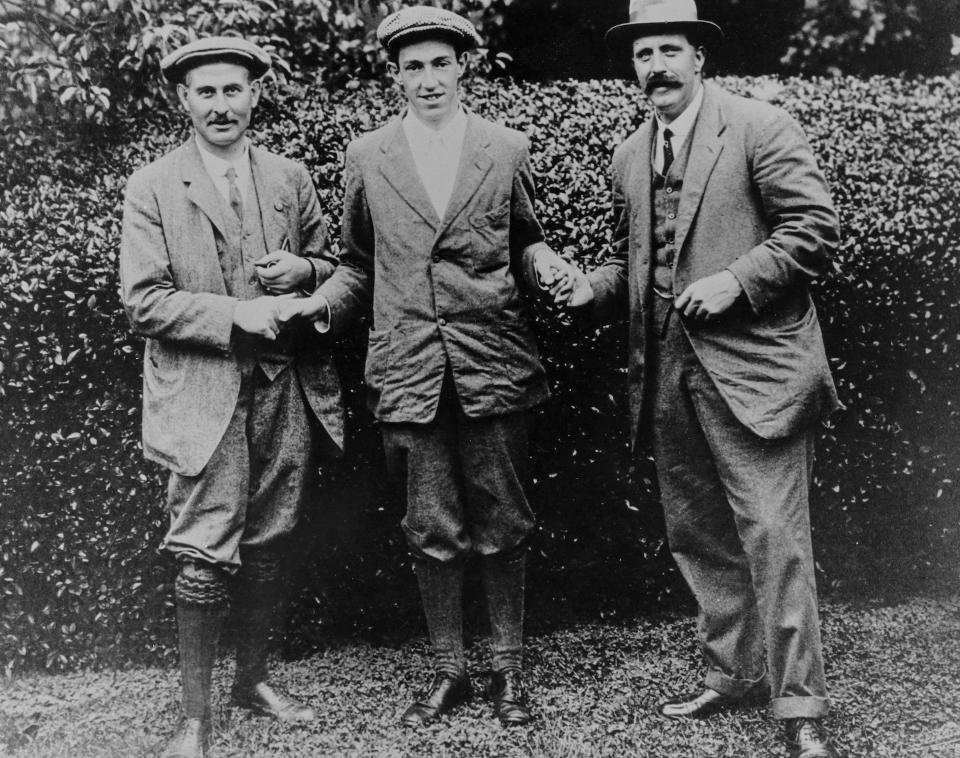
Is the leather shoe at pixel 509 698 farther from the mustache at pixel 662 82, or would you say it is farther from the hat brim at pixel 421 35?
the hat brim at pixel 421 35

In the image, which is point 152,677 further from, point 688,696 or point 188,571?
point 688,696

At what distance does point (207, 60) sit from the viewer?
10.6 feet

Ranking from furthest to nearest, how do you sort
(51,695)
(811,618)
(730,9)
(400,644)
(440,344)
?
(730,9), (400,644), (51,695), (440,344), (811,618)

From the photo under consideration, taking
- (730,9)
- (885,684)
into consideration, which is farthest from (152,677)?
(730,9)

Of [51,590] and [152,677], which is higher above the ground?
[51,590]

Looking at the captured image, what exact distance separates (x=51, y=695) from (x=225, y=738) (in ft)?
Result: 3.22

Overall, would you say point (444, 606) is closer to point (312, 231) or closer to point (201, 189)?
point (312, 231)

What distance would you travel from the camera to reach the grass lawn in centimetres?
343

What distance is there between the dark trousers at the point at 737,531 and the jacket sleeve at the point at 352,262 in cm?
104

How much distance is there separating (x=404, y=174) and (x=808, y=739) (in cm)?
225

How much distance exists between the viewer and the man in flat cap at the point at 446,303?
11.0ft

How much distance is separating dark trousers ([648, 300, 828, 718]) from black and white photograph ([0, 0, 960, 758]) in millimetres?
12

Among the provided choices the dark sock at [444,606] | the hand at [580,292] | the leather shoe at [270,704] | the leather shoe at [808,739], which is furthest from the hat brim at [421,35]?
the leather shoe at [808,739]

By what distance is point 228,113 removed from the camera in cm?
327
